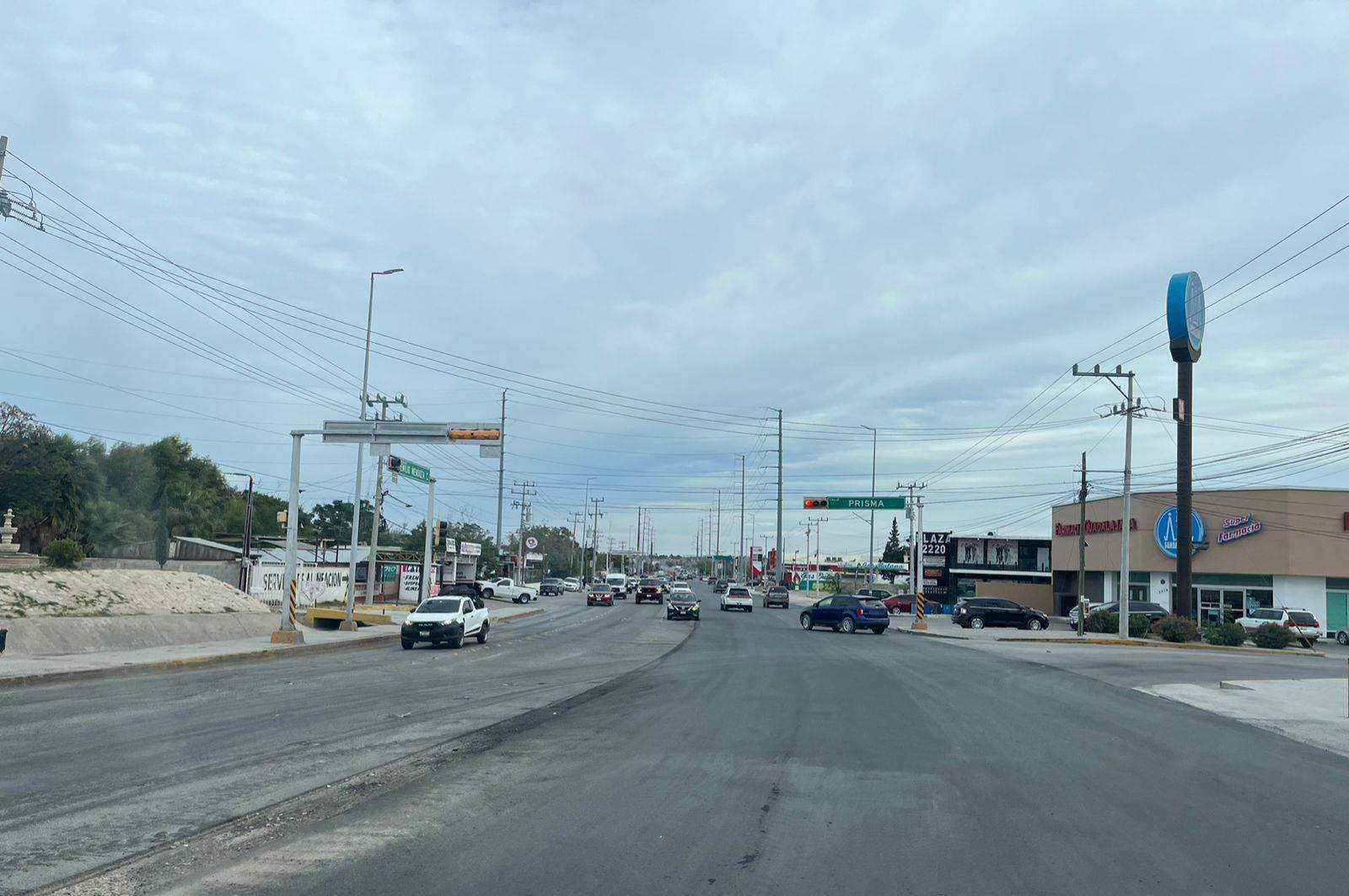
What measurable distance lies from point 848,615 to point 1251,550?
85.9ft

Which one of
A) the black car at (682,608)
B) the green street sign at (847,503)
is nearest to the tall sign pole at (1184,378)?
the green street sign at (847,503)

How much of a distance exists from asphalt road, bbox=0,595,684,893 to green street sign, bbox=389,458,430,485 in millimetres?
10937

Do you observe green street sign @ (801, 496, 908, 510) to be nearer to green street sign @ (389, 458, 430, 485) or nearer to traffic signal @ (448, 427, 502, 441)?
green street sign @ (389, 458, 430, 485)

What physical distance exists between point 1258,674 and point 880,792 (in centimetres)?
2160

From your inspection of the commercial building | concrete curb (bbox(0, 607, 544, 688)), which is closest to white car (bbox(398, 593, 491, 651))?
concrete curb (bbox(0, 607, 544, 688))

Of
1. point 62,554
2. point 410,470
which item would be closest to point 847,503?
point 410,470

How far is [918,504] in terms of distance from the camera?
161ft

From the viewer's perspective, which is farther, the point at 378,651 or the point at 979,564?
the point at 979,564

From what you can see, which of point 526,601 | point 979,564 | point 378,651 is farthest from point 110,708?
point 979,564

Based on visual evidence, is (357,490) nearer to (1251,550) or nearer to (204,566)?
(204,566)

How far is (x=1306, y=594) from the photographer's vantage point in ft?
166

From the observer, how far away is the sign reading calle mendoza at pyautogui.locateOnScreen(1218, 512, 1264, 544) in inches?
2031

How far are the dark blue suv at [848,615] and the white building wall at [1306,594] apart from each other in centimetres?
2492

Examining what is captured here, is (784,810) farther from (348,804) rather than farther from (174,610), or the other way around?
(174,610)
